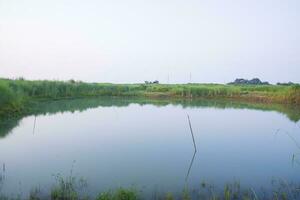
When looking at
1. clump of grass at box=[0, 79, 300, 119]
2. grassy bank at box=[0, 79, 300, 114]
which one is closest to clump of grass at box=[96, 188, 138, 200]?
grassy bank at box=[0, 79, 300, 114]

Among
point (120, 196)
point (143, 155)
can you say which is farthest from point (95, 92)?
point (120, 196)

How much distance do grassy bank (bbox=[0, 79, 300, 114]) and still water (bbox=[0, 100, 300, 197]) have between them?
157 cm

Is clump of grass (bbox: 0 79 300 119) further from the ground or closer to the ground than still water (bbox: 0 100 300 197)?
further from the ground

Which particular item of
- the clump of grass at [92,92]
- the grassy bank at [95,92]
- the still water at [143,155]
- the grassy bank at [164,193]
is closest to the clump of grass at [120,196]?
the grassy bank at [164,193]

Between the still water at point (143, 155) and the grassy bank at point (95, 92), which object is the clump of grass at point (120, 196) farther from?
the grassy bank at point (95, 92)

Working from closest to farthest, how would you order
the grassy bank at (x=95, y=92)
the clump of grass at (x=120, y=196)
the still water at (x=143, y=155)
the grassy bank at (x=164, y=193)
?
the clump of grass at (x=120, y=196) → the grassy bank at (x=164, y=193) → the still water at (x=143, y=155) → the grassy bank at (x=95, y=92)

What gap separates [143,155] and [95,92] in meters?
23.2

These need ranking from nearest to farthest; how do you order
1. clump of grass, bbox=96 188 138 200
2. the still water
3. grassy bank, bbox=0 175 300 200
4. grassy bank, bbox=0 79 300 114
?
clump of grass, bbox=96 188 138 200 < grassy bank, bbox=0 175 300 200 < the still water < grassy bank, bbox=0 79 300 114

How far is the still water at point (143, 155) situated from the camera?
5.63 meters

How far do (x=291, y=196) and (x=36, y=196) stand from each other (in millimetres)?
3680

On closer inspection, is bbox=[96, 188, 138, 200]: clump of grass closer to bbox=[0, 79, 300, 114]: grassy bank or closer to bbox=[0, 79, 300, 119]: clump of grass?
bbox=[0, 79, 300, 114]: grassy bank

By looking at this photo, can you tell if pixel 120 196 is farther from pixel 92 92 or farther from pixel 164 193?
pixel 92 92

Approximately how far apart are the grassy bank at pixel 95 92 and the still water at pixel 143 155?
1573 mm

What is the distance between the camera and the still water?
5633 mm
